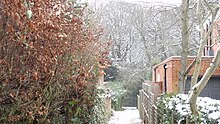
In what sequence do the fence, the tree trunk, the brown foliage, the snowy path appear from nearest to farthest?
the brown foliage
the fence
the tree trunk
the snowy path

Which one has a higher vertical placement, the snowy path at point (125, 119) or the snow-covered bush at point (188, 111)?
the snow-covered bush at point (188, 111)

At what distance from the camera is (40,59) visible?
11.1 ft

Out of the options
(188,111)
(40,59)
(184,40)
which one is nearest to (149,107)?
(184,40)

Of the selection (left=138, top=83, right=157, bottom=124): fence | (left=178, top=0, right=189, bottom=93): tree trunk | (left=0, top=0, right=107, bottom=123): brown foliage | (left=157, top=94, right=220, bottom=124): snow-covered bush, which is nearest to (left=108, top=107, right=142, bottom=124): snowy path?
(left=138, top=83, right=157, bottom=124): fence

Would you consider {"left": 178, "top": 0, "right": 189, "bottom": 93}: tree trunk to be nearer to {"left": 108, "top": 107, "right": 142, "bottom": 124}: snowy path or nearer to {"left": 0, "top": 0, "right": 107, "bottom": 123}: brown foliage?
{"left": 108, "top": 107, "right": 142, "bottom": 124}: snowy path

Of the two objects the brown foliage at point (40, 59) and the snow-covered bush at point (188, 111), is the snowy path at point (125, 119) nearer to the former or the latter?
the snow-covered bush at point (188, 111)

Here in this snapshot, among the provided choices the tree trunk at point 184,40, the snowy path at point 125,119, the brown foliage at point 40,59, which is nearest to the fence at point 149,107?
the tree trunk at point 184,40

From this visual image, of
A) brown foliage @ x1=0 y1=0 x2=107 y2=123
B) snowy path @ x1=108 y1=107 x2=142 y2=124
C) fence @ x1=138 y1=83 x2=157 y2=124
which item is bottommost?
snowy path @ x1=108 y1=107 x2=142 y2=124

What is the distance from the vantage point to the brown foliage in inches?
121

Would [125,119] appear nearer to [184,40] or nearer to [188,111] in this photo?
[184,40]

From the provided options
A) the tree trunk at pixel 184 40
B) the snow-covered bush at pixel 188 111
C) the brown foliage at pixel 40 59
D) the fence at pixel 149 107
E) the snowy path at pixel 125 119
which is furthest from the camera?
the snowy path at pixel 125 119

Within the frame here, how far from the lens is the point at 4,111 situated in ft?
12.3

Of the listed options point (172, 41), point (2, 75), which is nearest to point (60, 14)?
point (2, 75)

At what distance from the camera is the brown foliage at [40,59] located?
10.1ft
